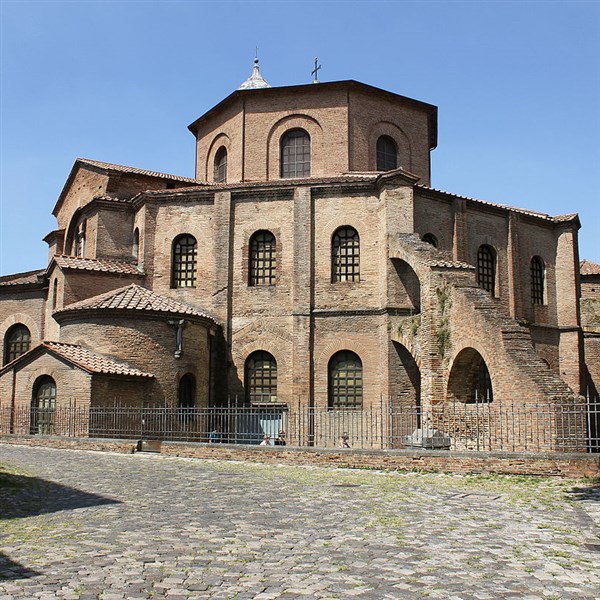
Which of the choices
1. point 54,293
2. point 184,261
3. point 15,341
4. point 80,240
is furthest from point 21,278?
point 184,261

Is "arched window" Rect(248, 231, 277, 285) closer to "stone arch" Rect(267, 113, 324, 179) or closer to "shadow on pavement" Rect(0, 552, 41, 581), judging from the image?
"stone arch" Rect(267, 113, 324, 179)

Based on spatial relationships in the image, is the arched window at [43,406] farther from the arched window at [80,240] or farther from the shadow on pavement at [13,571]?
the shadow on pavement at [13,571]

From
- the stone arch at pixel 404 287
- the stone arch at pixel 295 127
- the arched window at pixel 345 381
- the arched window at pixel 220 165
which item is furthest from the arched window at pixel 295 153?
the arched window at pixel 345 381

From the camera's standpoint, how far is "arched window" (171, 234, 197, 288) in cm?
2433

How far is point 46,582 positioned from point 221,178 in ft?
76.5

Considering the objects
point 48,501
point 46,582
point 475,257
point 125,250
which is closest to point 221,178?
point 125,250

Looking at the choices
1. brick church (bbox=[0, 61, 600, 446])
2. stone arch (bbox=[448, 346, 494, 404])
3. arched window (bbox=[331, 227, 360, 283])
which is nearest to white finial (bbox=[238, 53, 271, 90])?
brick church (bbox=[0, 61, 600, 446])

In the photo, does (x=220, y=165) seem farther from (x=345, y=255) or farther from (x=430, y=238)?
(x=430, y=238)

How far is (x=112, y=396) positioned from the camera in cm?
1906

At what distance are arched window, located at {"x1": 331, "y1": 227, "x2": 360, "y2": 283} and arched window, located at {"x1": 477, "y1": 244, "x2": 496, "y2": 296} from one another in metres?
4.73

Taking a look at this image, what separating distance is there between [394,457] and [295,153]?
1490cm

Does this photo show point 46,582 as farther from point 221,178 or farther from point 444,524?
point 221,178

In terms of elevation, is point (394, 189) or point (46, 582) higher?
point (394, 189)

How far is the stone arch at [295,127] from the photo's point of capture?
2591cm
